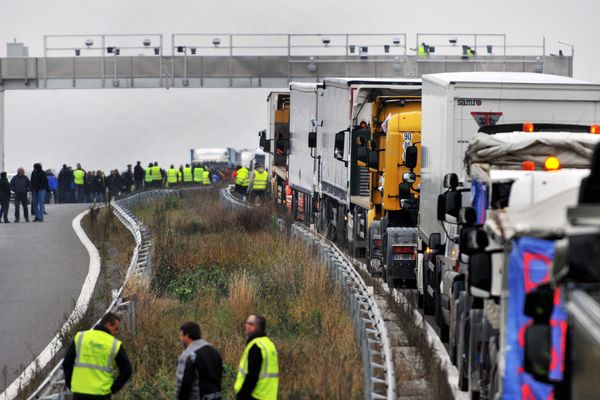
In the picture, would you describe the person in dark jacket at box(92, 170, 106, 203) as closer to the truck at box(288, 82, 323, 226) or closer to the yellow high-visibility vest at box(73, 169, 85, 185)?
the yellow high-visibility vest at box(73, 169, 85, 185)

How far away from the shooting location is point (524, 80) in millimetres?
18891

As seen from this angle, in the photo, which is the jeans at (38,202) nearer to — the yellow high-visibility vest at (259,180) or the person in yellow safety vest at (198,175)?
the yellow high-visibility vest at (259,180)

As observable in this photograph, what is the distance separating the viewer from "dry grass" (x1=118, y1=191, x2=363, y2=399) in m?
14.2

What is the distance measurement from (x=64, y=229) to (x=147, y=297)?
2151cm

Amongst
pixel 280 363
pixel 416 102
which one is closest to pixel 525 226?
pixel 280 363

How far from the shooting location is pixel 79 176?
6209cm

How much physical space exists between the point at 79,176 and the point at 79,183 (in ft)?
2.35

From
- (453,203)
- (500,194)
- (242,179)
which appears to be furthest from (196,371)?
(242,179)

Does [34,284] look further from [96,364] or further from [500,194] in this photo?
[500,194]

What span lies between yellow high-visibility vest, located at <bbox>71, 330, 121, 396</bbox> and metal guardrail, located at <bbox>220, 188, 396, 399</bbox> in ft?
6.82

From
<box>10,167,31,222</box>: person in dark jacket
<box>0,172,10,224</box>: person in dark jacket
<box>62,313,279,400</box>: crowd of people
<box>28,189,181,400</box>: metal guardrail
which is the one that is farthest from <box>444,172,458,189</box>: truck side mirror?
<box>10,167,31,222</box>: person in dark jacket

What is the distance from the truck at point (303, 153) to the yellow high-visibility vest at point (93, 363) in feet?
72.8

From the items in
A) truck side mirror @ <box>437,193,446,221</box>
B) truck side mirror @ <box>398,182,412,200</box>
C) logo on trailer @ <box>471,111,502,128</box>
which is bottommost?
truck side mirror @ <box>398,182,412,200</box>

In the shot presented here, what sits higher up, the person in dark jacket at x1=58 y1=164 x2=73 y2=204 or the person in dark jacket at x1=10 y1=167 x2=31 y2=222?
the person in dark jacket at x1=10 y1=167 x2=31 y2=222
